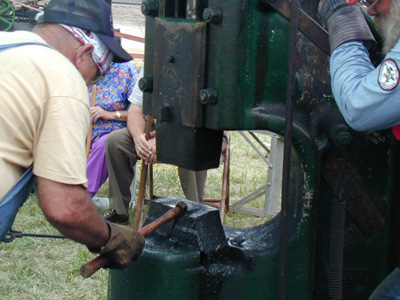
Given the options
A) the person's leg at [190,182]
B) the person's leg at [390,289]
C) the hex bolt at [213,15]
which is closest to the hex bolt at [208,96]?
the hex bolt at [213,15]

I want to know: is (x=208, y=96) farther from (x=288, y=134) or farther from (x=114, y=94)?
(x=114, y=94)

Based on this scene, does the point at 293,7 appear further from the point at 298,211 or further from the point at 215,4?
the point at 298,211

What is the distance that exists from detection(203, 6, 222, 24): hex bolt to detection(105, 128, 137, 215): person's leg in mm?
2578

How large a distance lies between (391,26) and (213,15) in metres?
0.54

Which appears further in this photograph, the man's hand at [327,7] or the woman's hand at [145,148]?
the woman's hand at [145,148]

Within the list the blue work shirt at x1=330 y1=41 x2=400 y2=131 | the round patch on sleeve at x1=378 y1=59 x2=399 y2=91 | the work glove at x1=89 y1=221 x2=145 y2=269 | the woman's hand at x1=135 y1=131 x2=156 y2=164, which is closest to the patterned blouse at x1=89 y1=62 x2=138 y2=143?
the woman's hand at x1=135 y1=131 x2=156 y2=164

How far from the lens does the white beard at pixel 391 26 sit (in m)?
1.81

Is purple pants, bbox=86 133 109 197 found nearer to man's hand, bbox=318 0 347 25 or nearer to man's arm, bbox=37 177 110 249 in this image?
man's arm, bbox=37 177 110 249

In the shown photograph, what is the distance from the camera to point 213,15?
1.88 meters

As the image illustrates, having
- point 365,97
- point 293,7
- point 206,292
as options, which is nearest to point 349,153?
point 365,97

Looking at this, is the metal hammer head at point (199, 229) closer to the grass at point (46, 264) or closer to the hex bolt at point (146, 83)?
the hex bolt at point (146, 83)

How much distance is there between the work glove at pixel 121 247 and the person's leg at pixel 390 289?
779mm

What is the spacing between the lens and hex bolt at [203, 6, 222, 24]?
1.88 m

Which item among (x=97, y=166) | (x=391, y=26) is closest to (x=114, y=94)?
(x=97, y=166)
